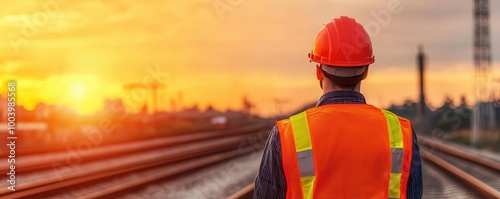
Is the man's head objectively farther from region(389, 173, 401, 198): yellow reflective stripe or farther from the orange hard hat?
region(389, 173, 401, 198): yellow reflective stripe

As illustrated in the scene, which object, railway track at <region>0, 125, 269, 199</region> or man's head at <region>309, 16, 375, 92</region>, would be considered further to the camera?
railway track at <region>0, 125, 269, 199</region>

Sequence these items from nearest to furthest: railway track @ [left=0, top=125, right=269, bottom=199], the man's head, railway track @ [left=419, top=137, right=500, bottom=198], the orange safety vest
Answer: the orange safety vest < the man's head < railway track @ [left=0, top=125, right=269, bottom=199] < railway track @ [left=419, top=137, right=500, bottom=198]

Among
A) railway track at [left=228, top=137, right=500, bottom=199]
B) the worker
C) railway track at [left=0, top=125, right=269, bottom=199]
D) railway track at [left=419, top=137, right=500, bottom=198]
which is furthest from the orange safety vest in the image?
railway track at [left=0, top=125, right=269, bottom=199]

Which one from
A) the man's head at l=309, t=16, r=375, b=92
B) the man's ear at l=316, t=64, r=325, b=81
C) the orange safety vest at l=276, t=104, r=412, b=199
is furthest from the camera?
the man's ear at l=316, t=64, r=325, b=81

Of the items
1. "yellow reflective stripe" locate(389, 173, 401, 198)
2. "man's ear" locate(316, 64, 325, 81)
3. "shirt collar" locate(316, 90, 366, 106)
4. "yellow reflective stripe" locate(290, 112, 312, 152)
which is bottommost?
"yellow reflective stripe" locate(389, 173, 401, 198)

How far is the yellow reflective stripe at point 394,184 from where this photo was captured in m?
3.48

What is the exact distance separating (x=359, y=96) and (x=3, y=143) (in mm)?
23393

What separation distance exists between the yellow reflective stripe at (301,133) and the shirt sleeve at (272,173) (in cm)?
8

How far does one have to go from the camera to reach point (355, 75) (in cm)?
358

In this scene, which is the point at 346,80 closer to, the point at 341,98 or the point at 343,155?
the point at 341,98

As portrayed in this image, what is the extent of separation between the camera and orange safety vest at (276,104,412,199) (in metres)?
3.43

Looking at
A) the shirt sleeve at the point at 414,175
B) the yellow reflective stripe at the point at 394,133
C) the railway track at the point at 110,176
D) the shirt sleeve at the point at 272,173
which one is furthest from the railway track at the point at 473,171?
the shirt sleeve at the point at 272,173

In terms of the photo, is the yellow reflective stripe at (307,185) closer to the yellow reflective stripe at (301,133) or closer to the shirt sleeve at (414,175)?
the yellow reflective stripe at (301,133)

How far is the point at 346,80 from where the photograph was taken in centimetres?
358
